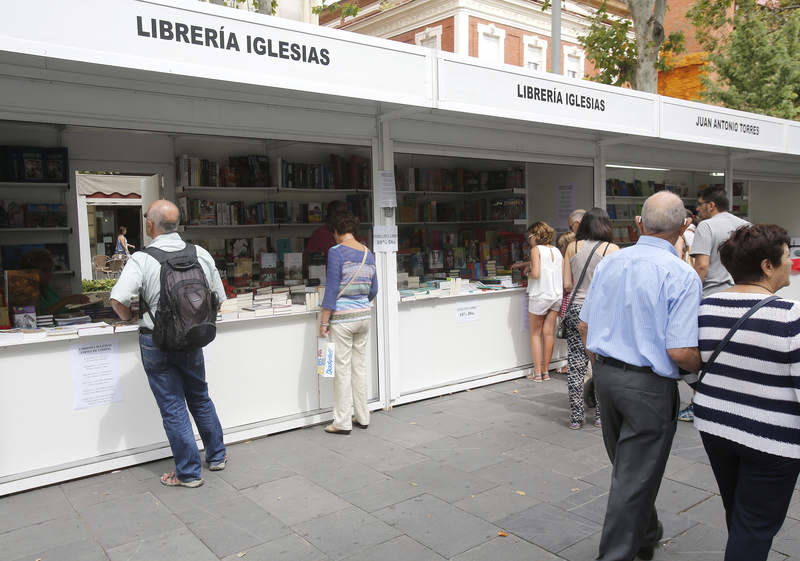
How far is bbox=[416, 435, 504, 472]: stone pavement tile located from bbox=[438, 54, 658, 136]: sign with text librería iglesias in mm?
2494

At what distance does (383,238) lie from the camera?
5555 millimetres

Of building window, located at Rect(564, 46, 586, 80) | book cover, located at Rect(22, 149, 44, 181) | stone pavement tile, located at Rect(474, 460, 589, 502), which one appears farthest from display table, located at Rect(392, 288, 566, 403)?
building window, located at Rect(564, 46, 586, 80)

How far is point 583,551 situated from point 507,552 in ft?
1.20

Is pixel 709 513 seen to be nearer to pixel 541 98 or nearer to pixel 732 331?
pixel 732 331

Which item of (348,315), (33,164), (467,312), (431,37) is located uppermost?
(431,37)

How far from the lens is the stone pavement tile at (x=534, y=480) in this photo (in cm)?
385

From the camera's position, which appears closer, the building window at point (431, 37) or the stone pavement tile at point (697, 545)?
the stone pavement tile at point (697, 545)

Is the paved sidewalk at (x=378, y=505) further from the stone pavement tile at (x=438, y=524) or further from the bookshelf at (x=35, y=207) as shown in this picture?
the bookshelf at (x=35, y=207)

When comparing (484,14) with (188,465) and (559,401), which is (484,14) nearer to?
(559,401)

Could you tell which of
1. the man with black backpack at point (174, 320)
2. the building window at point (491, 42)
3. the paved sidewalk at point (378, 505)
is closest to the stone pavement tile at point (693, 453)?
the paved sidewalk at point (378, 505)

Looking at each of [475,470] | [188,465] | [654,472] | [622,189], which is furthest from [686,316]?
[622,189]

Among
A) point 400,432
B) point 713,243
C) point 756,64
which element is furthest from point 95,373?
point 756,64

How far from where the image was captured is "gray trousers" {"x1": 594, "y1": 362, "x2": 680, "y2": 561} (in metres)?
2.66

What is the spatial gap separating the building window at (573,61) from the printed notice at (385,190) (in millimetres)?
22210
